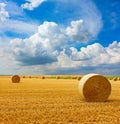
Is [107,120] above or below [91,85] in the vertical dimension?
below

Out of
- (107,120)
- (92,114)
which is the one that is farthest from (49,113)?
(107,120)

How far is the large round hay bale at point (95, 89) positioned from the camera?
17.8m

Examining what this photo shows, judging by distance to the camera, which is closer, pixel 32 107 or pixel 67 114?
pixel 67 114

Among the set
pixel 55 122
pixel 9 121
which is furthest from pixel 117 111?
pixel 9 121

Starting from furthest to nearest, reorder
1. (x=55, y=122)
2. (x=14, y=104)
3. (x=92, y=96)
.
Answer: (x=92, y=96), (x=14, y=104), (x=55, y=122)

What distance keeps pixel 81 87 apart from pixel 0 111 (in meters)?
6.45

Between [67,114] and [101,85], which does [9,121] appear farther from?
[101,85]

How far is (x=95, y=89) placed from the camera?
59.2 ft

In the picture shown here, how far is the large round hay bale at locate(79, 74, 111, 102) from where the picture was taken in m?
17.8

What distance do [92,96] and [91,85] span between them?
0.67m

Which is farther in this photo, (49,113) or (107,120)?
(49,113)

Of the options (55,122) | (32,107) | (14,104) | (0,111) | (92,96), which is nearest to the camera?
(55,122)

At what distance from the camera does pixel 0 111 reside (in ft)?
43.3

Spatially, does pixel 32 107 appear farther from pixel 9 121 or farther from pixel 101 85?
pixel 101 85
